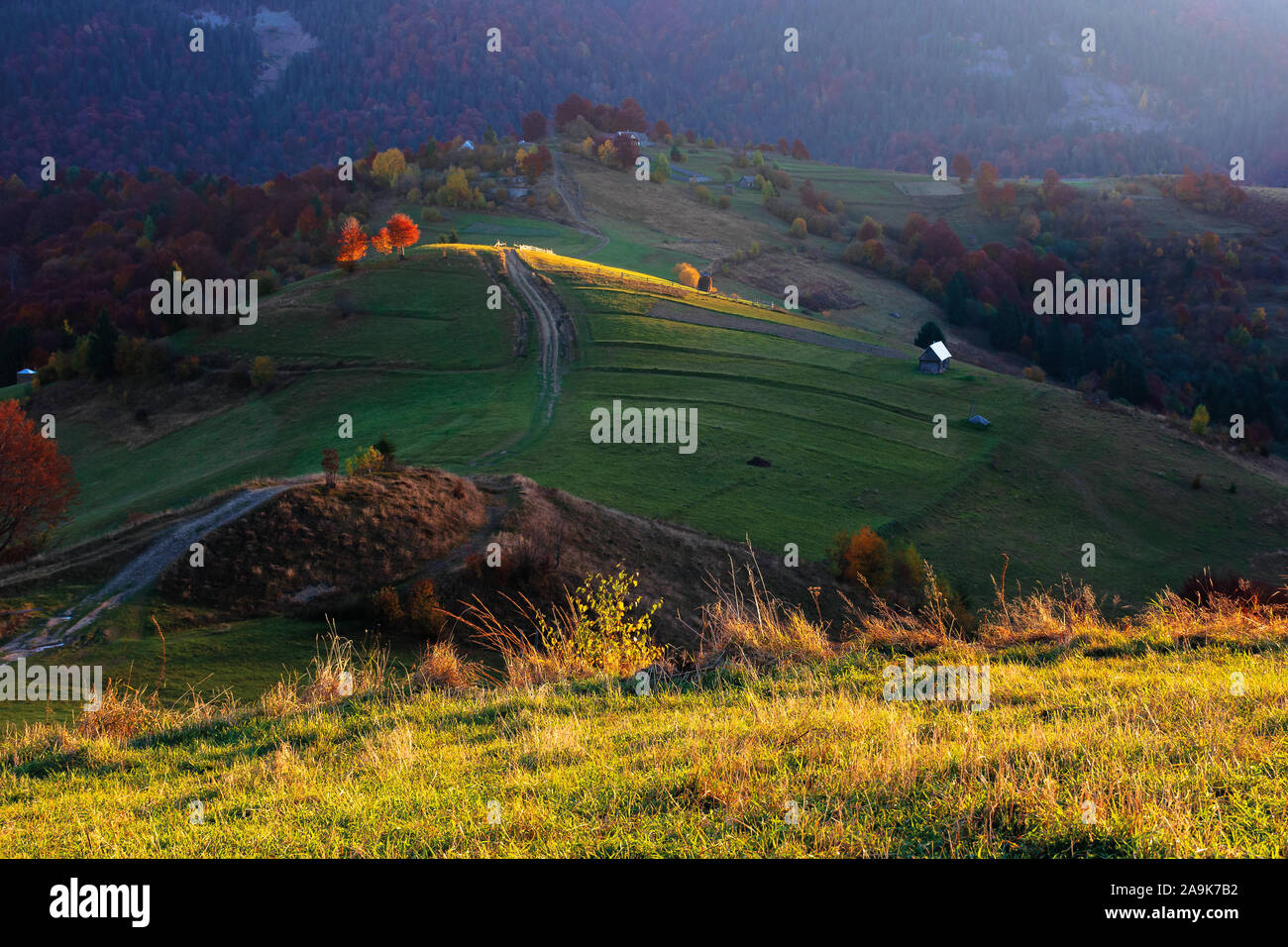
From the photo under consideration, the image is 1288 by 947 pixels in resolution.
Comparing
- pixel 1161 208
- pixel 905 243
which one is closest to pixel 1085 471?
pixel 905 243

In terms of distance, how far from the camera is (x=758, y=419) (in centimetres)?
5669

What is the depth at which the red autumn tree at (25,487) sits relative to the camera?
36344mm

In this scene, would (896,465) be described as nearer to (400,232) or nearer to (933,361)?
(933,361)

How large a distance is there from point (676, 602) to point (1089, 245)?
149 m

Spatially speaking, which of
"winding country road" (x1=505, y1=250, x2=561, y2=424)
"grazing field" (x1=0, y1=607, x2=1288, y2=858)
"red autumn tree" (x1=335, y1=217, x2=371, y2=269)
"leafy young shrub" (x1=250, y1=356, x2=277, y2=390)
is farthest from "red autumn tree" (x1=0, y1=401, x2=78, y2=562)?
"red autumn tree" (x1=335, y1=217, x2=371, y2=269)

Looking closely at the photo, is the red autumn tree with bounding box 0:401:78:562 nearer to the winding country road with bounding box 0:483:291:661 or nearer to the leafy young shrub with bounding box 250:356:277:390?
the winding country road with bounding box 0:483:291:661

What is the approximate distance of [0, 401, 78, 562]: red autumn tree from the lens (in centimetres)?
3634

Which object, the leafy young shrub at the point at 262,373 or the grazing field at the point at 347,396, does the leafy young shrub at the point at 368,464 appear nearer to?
the grazing field at the point at 347,396

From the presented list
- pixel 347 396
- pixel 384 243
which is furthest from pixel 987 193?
pixel 347 396

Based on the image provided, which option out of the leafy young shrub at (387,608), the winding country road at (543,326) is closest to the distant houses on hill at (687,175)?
the winding country road at (543,326)

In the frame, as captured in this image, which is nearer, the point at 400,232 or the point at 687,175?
the point at 400,232

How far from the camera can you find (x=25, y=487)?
3675 centimetres
